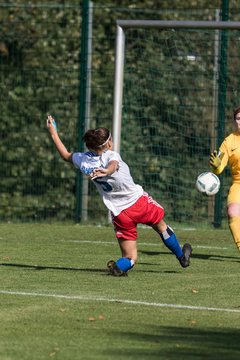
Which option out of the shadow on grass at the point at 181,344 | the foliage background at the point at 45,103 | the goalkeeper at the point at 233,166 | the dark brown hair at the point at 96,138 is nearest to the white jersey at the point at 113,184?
the dark brown hair at the point at 96,138

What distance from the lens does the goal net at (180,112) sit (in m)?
18.6

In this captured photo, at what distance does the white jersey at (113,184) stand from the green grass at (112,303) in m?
0.71

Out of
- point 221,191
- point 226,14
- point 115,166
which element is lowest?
point 221,191

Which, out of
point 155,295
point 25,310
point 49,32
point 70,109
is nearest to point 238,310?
point 155,295

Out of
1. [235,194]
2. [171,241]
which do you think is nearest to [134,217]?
[171,241]

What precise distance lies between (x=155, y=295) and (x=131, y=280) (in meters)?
1.12

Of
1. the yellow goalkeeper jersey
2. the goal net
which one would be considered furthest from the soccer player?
the goal net

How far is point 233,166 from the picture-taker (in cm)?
1355

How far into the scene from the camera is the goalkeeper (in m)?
13.2

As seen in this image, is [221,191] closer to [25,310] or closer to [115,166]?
[115,166]

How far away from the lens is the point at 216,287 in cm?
1101

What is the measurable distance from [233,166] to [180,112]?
5498 millimetres

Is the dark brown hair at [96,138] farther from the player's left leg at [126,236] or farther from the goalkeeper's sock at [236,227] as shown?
the goalkeeper's sock at [236,227]

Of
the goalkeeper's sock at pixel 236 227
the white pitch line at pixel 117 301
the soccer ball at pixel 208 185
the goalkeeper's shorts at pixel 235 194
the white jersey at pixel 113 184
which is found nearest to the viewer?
the white pitch line at pixel 117 301
